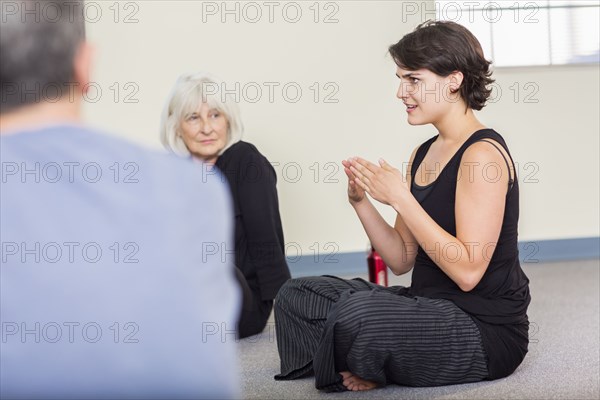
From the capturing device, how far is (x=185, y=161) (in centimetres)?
76

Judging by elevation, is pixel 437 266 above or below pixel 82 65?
below

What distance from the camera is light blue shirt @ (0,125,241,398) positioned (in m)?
0.74

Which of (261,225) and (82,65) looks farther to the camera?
(261,225)

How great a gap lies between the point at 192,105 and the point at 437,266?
1.31 m

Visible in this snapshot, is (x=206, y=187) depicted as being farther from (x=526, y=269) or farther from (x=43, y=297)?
(x=526, y=269)

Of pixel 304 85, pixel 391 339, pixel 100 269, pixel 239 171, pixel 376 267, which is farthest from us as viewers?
pixel 304 85

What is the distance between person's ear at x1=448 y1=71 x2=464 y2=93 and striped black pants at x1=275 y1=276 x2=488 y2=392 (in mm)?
526

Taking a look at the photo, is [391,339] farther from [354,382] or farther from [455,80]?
[455,80]

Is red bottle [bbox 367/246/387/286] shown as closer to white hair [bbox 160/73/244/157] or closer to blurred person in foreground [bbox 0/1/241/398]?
white hair [bbox 160/73/244/157]

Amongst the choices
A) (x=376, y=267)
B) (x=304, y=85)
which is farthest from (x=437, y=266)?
(x=304, y=85)

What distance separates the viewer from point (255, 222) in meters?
3.15

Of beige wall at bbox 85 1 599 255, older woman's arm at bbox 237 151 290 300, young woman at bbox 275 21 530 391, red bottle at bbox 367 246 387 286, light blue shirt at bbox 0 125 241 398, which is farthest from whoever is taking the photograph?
beige wall at bbox 85 1 599 255

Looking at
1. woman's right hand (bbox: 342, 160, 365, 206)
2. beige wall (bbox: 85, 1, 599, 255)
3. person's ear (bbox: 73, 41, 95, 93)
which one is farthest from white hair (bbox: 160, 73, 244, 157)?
person's ear (bbox: 73, 41, 95, 93)

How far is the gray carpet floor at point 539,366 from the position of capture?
2180mm
